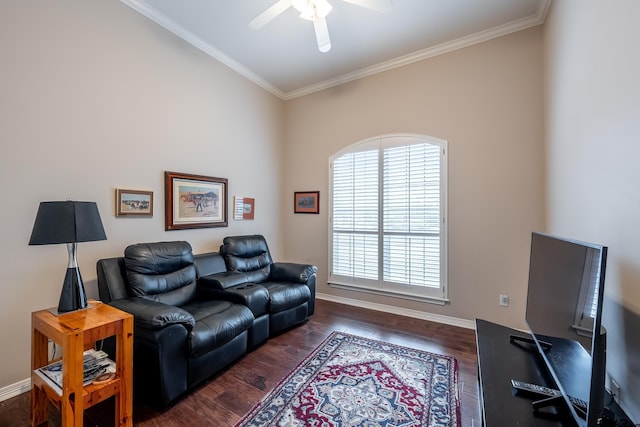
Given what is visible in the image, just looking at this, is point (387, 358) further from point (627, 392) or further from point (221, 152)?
point (221, 152)

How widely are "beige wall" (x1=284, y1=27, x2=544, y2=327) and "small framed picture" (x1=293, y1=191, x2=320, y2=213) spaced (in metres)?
1.22

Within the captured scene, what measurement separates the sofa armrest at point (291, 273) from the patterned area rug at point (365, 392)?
2.81ft

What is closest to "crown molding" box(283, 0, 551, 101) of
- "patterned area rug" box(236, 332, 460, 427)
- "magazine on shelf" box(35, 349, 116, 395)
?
"patterned area rug" box(236, 332, 460, 427)

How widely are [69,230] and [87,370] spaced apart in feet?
2.81

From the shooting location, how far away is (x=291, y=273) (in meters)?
3.23

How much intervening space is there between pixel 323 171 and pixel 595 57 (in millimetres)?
Result: 3038

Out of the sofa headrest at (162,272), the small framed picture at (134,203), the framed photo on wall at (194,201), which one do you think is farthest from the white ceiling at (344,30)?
the sofa headrest at (162,272)

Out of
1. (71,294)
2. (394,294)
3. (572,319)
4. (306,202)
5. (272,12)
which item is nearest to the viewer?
(572,319)

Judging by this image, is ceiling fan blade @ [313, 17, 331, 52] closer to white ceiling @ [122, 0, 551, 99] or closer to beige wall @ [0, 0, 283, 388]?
white ceiling @ [122, 0, 551, 99]

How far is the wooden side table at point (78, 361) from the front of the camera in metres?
1.35

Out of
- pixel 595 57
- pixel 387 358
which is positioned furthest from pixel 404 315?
pixel 595 57

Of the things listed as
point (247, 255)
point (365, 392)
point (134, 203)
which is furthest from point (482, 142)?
point (134, 203)

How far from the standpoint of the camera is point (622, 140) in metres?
1.29

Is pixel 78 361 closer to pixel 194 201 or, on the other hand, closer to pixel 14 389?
pixel 14 389
